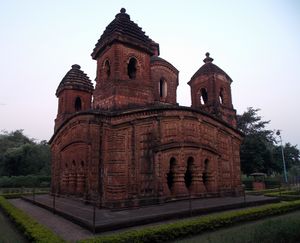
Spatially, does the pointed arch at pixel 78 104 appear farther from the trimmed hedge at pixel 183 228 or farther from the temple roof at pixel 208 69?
the trimmed hedge at pixel 183 228

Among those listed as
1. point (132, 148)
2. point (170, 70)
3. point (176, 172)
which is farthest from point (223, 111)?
point (132, 148)

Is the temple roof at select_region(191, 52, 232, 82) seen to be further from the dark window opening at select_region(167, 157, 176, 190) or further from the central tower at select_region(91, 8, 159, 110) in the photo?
the dark window opening at select_region(167, 157, 176, 190)

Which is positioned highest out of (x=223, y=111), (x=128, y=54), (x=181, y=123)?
(x=128, y=54)

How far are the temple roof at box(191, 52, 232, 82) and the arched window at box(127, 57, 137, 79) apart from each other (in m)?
7.53

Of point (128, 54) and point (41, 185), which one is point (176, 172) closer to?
point (128, 54)

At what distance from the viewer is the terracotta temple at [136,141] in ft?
41.2

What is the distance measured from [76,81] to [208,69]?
11.1 m

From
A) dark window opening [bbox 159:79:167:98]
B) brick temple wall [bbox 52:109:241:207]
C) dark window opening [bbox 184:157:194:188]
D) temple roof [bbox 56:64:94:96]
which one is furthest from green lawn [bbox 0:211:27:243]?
dark window opening [bbox 159:79:167:98]

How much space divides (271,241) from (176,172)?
7.76 metres

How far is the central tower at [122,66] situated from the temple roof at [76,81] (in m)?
4.70

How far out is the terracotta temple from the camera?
41.2ft

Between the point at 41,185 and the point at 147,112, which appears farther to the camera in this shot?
the point at 41,185

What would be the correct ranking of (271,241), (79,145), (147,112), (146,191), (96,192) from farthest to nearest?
(79,145) → (147,112) → (146,191) → (96,192) → (271,241)

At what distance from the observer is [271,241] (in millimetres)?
6531
